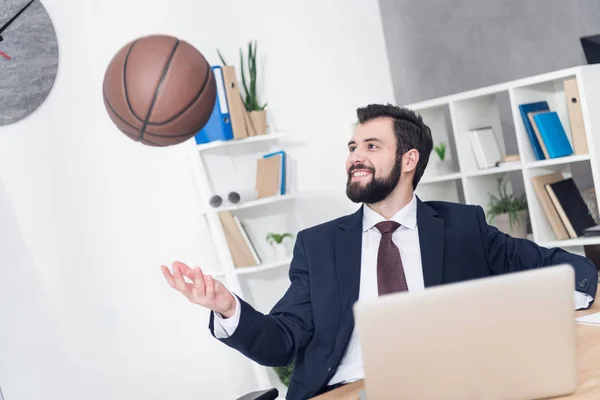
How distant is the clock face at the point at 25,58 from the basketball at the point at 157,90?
121cm

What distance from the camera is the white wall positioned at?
355 cm

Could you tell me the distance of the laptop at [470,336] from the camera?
1.37 m

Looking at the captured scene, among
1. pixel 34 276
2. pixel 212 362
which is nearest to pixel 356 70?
pixel 212 362

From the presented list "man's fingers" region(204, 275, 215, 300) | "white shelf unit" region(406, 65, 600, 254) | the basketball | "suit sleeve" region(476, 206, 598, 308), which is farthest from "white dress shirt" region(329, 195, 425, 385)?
"white shelf unit" region(406, 65, 600, 254)

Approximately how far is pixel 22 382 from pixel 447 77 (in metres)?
2.78

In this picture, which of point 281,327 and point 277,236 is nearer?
point 281,327

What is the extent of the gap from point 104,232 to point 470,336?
2689 millimetres

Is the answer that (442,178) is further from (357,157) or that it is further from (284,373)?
(357,157)

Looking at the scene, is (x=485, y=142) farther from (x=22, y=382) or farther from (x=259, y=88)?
(x=22, y=382)

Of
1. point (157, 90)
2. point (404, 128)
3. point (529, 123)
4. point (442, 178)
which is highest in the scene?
point (157, 90)

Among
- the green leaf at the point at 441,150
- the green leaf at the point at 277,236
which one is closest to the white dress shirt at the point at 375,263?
the green leaf at the point at 277,236

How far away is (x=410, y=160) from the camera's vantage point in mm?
2527

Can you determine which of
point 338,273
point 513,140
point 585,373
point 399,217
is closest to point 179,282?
point 338,273

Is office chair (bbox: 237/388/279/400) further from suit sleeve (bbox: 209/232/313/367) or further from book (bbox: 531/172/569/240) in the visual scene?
book (bbox: 531/172/569/240)
